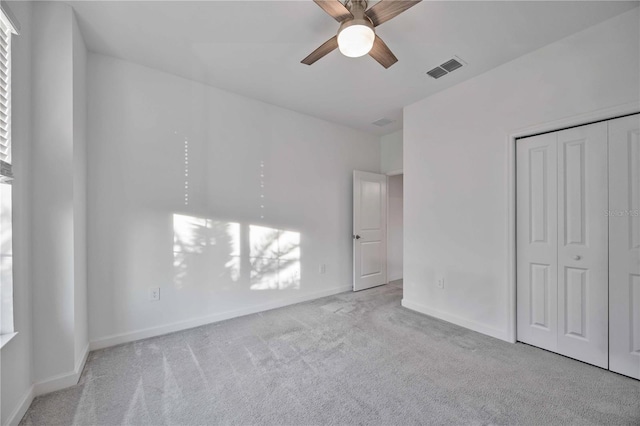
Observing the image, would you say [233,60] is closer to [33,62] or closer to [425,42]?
[33,62]

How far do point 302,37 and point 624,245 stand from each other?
309cm

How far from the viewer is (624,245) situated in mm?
2006

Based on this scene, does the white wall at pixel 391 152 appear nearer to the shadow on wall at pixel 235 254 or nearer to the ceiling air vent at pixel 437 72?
the ceiling air vent at pixel 437 72

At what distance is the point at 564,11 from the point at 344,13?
174 cm

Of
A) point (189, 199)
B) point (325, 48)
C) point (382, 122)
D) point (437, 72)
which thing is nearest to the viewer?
point (325, 48)

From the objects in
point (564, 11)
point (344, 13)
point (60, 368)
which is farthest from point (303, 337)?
point (564, 11)

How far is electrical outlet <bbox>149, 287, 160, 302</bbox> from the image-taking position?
2.66 meters

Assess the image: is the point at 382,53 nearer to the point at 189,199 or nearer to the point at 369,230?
the point at 189,199

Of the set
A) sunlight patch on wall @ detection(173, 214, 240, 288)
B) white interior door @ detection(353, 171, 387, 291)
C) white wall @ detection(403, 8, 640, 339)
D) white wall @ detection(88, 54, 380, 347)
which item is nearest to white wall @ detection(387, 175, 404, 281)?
white interior door @ detection(353, 171, 387, 291)

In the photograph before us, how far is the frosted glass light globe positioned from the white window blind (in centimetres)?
202

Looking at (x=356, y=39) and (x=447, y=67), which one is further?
(x=447, y=67)

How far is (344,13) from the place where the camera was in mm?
1697

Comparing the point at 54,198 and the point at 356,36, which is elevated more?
the point at 356,36

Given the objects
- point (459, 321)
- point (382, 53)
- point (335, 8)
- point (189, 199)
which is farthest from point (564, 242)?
point (189, 199)
